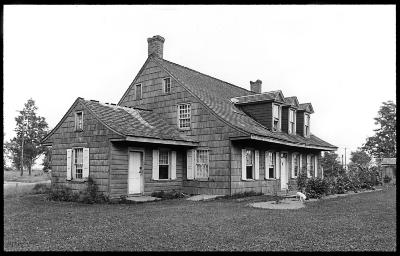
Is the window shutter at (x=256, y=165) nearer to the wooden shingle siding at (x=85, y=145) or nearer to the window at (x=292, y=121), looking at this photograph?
the window at (x=292, y=121)

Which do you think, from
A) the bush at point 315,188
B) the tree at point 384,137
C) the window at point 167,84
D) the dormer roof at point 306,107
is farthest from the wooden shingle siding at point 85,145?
the tree at point 384,137

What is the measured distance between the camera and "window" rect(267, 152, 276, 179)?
2309cm

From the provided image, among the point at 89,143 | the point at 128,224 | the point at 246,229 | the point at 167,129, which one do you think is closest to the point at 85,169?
the point at 89,143

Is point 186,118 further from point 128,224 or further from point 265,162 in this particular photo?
point 128,224

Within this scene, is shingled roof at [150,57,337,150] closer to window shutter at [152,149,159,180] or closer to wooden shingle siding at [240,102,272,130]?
wooden shingle siding at [240,102,272,130]

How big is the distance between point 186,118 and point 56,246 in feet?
46.9

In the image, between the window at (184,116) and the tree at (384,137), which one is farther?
the tree at (384,137)

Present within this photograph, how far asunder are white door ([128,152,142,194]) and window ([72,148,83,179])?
254 cm

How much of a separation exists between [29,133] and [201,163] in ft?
151

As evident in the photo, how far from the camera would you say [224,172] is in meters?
19.8

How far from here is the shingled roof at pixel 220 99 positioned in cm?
2034

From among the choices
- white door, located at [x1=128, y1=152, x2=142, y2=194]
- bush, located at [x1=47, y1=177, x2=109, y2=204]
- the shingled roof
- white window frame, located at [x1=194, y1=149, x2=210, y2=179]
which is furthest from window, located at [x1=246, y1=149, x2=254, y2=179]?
bush, located at [x1=47, y1=177, x2=109, y2=204]

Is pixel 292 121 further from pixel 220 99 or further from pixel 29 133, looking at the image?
pixel 29 133

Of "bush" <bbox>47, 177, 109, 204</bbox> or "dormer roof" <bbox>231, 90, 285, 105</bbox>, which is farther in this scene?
"dormer roof" <bbox>231, 90, 285, 105</bbox>
